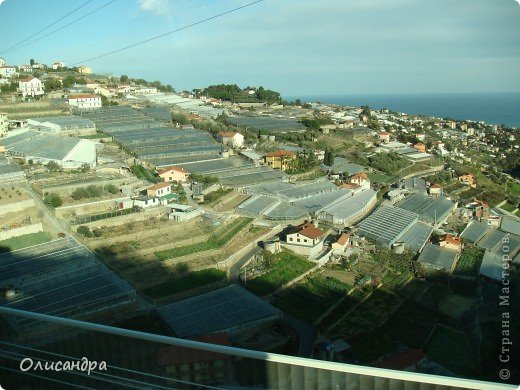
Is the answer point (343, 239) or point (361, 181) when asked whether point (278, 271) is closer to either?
point (343, 239)

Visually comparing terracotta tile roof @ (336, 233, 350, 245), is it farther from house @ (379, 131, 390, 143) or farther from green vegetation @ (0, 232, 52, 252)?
house @ (379, 131, 390, 143)

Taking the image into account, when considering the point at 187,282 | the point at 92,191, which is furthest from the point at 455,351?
the point at 92,191

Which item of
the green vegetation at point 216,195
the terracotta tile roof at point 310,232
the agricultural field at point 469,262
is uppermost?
the green vegetation at point 216,195

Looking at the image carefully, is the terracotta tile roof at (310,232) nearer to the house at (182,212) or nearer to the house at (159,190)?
the house at (182,212)

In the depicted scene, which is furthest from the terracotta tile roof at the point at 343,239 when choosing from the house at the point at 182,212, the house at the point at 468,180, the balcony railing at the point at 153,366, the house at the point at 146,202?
the house at the point at 468,180

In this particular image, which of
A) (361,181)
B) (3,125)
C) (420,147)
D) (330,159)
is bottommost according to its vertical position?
(361,181)

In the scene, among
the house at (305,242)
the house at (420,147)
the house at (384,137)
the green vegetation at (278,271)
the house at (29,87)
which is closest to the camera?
the green vegetation at (278,271)
